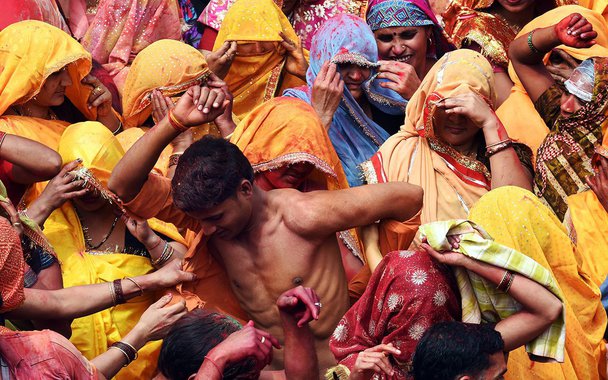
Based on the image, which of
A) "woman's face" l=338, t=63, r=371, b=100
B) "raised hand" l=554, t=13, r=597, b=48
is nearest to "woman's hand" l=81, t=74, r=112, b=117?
"woman's face" l=338, t=63, r=371, b=100

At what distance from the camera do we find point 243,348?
14.7 feet

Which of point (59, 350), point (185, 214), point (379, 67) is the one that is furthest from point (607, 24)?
point (59, 350)

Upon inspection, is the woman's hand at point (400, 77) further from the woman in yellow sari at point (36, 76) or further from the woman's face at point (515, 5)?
the woman in yellow sari at point (36, 76)

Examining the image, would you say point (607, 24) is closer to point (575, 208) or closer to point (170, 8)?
point (575, 208)

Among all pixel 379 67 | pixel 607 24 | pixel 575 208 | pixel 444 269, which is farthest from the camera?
pixel 607 24

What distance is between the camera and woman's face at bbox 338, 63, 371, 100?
706cm

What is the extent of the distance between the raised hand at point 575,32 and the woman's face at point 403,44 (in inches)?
37.8

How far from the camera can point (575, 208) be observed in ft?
20.5

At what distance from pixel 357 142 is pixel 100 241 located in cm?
148

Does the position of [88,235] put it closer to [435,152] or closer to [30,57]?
[30,57]

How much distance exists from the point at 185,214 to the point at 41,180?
35.1 inches

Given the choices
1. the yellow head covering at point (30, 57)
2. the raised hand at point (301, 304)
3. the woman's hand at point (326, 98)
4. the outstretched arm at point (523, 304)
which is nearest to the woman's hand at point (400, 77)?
the woman's hand at point (326, 98)

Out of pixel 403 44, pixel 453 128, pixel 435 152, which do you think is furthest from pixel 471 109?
pixel 403 44

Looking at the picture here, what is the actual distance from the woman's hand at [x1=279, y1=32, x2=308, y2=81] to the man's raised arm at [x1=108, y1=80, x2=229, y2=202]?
2.03 metres
